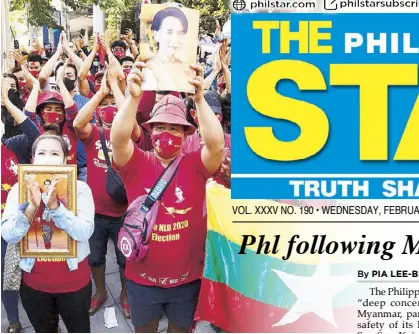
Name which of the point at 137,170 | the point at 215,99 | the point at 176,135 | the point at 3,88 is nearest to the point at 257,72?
the point at 215,99

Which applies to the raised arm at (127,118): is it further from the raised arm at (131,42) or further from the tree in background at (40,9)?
the tree in background at (40,9)

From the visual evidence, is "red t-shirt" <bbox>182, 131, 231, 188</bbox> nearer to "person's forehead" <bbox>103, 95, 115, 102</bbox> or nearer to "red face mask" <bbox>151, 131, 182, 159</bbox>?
"red face mask" <bbox>151, 131, 182, 159</bbox>

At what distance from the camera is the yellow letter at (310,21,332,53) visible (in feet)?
9.37

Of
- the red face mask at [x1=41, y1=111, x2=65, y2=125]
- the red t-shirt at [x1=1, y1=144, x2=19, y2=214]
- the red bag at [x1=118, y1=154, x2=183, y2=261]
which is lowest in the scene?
the red bag at [x1=118, y1=154, x2=183, y2=261]

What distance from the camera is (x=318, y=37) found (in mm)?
2861

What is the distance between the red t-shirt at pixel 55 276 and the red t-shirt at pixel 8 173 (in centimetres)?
33

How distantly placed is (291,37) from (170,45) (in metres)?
0.54

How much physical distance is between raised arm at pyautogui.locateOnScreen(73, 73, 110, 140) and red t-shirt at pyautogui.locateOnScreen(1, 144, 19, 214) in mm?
325

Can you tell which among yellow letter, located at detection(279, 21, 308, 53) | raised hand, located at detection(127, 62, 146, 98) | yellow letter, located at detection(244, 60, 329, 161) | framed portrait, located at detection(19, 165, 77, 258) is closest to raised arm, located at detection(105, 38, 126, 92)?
raised hand, located at detection(127, 62, 146, 98)

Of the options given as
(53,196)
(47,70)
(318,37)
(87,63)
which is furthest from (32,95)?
(318,37)

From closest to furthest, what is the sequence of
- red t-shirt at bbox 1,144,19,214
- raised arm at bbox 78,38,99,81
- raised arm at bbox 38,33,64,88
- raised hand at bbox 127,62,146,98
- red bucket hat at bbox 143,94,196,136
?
raised hand at bbox 127,62,146,98 < red bucket hat at bbox 143,94,196,136 < red t-shirt at bbox 1,144,19,214 < raised arm at bbox 78,38,99,81 < raised arm at bbox 38,33,64,88

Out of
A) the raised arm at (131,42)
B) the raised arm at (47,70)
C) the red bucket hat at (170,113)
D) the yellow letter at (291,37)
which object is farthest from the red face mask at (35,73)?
the yellow letter at (291,37)

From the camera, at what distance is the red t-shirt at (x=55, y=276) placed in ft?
9.64

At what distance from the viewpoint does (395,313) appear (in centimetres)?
298
